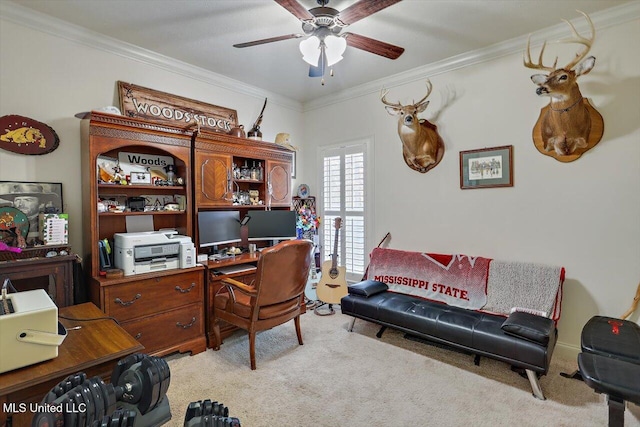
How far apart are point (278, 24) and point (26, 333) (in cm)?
262

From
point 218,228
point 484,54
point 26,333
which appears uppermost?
point 484,54

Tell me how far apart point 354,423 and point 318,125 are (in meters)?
3.71

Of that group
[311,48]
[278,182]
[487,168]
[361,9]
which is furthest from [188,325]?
[487,168]

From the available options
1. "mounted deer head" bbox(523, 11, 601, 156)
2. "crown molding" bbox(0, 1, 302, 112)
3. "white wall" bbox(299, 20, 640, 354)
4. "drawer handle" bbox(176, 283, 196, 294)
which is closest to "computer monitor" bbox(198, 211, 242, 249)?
"drawer handle" bbox(176, 283, 196, 294)

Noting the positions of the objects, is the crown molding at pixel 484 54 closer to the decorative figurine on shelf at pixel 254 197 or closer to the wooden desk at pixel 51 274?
the decorative figurine on shelf at pixel 254 197

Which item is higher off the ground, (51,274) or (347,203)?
(347,203)

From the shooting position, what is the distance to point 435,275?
3264 millimetres

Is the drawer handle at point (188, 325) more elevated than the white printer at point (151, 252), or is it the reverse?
the white printer at point (151, 252)

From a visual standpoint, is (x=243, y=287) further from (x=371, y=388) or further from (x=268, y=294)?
(x=371, y=388)

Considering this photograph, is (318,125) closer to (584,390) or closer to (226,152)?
(226,152)

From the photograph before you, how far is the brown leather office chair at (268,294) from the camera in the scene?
2.58 meters

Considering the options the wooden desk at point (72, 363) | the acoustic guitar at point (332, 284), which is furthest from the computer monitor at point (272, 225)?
the wooden desk at point (72, 363)

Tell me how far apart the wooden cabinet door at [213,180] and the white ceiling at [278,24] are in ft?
3.42

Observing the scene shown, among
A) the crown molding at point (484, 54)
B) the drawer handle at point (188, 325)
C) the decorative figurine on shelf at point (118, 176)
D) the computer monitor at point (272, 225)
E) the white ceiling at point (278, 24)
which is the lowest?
the drawer handle at point (188, 325)
